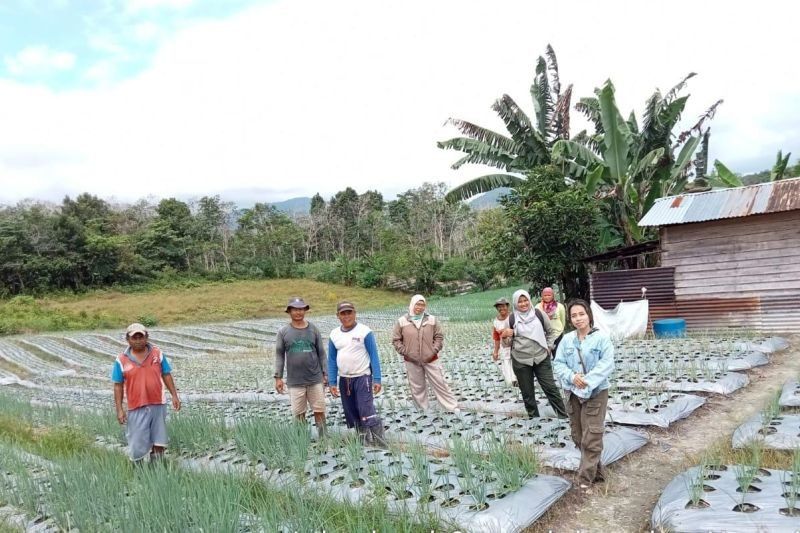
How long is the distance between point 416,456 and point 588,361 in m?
1.20

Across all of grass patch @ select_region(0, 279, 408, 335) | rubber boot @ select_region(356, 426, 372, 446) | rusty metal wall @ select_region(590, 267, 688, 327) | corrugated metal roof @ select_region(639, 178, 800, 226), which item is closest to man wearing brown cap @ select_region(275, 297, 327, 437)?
rubber boot @ select_region(356, 426, 372, 446)

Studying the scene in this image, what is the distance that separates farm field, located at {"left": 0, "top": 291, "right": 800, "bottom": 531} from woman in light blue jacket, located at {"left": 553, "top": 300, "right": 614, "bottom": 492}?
0.20 meters

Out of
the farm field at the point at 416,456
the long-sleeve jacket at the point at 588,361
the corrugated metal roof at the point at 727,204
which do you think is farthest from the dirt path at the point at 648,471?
the corrugated metal roof at the point at 727,204

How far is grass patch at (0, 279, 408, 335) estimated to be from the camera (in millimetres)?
23141

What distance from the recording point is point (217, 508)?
2527 mm

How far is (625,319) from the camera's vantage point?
31.1ft

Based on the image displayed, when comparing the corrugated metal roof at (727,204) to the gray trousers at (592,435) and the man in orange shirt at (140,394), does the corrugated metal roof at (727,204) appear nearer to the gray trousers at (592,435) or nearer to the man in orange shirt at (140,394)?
the gray trousers at (592,435)

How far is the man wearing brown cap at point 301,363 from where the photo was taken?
14.6 ft

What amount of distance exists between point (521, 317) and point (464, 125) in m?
8.74

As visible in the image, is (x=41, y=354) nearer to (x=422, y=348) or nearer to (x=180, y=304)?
(x=180, y=304)

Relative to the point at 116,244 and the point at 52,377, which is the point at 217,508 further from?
the point at 116,244

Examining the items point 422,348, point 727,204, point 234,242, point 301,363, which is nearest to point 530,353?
point 422,348

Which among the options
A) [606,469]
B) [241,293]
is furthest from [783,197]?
[241,293]

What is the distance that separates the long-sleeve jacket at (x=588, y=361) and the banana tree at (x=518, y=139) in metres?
9.32
